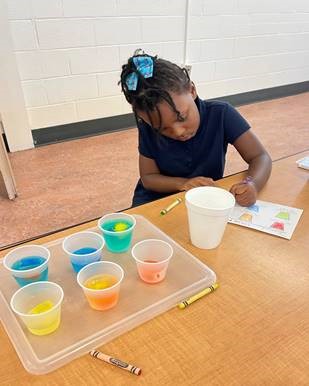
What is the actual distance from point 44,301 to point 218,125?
2.63ft

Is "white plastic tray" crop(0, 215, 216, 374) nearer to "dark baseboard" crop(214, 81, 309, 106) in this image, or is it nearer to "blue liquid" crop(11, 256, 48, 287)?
"blue liquid" crop(11, 256, 48, 287)

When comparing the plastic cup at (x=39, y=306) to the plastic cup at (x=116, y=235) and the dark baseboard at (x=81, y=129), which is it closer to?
the plastic cup at (x=116, y=235)

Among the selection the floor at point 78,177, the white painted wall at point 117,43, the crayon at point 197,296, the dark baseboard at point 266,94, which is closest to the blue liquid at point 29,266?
the crayon at point 197,296

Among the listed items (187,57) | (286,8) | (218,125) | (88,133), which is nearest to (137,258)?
(218,125)

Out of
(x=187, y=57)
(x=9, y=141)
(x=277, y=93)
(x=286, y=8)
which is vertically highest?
(x=286, y=8)

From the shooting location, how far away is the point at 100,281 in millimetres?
594

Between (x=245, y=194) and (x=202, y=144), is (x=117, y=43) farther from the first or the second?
(x=245, y=194)

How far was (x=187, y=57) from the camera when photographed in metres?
3.06

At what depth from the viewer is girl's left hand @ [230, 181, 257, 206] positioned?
87cm

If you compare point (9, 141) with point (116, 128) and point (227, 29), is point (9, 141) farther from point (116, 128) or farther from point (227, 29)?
point (227, 29)

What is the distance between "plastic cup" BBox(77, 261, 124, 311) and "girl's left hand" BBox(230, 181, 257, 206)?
0.41m

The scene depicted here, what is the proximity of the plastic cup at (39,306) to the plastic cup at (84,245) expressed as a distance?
0.09 meters

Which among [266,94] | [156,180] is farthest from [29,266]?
[266,94]

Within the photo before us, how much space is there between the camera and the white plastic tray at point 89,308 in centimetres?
50
